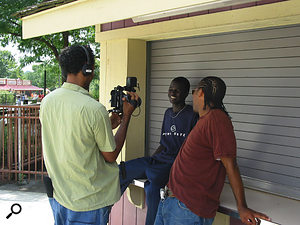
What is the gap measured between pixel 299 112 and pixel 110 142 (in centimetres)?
173

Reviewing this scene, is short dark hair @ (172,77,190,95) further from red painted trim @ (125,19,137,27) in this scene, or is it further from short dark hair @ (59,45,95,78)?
short dark hair @ (59,45,95,78)

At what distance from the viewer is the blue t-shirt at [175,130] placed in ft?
11.0

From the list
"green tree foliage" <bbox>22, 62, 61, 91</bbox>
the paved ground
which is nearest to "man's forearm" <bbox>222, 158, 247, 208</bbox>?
the paved ground

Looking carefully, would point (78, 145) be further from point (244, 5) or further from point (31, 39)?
point (31, 39)

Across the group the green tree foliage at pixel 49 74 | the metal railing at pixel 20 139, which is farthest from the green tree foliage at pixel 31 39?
the metal railing at pixel 20 139

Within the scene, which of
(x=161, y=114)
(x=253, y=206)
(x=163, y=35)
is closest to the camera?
(x=253, y=206)

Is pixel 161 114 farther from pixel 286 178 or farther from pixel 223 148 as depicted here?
pixel 223 148

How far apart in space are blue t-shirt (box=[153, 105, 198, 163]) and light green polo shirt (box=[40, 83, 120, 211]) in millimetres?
1106

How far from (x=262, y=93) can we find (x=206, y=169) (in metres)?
1.22

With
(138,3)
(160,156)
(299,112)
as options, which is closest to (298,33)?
(299,112)

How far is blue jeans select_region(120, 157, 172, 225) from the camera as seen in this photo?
10.9 feet

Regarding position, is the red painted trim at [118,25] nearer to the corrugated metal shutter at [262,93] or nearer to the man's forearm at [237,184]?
the corrugated metal shutter at [262,93]

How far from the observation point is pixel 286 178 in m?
3.01

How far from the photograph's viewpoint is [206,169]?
232 centimetres
